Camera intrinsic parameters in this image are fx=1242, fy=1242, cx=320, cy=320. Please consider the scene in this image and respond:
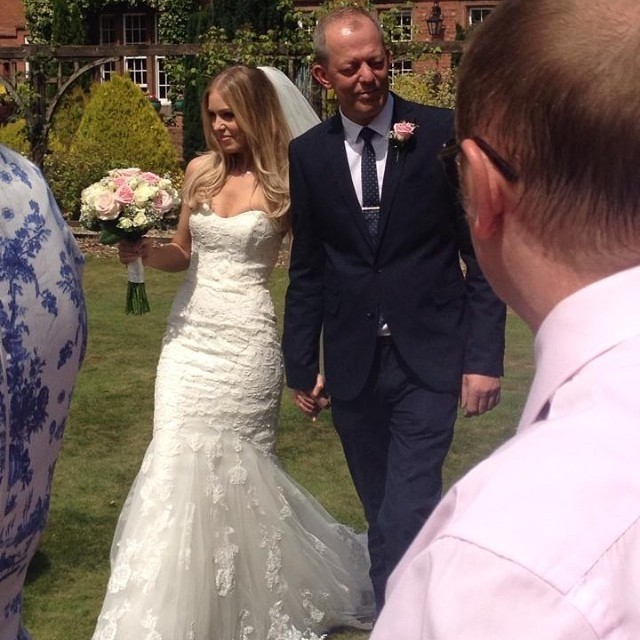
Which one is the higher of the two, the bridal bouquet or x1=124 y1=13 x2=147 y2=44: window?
the bridal bouquet

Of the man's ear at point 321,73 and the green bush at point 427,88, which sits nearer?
the man's ear at point 321,73

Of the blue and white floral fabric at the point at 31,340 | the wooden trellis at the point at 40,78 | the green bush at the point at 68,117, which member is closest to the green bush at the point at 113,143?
the wooden trellis at the point at 40,78

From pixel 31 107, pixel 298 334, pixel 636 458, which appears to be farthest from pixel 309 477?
pixel 31 107

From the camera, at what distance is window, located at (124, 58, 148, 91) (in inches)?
1299

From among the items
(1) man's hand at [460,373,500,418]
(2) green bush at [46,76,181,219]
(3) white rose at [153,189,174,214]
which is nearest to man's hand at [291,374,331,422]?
(1) man's hand at [460,373,500,418]

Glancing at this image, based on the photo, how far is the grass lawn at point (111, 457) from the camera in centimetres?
541

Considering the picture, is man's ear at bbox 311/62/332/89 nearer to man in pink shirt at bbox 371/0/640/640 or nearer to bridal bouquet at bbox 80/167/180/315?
bridal bouquet at bbox 80/167/180/315

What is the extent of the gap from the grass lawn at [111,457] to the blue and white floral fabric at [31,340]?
110 inches

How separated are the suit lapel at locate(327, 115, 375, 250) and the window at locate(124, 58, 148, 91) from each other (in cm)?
2904

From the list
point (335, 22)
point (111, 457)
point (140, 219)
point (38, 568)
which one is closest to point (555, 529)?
point (335, 22)

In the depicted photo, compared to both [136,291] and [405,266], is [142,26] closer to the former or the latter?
[136,291]

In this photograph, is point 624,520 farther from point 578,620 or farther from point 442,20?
point 442,20

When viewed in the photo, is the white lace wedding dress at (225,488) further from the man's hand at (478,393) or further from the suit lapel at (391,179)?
the man's hand at (478,393)

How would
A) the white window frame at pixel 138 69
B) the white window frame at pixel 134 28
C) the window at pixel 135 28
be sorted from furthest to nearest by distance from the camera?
the white window frame at pixel 138 69 < the window at pixel 135 28 < the white window frame at pixel 134 28
